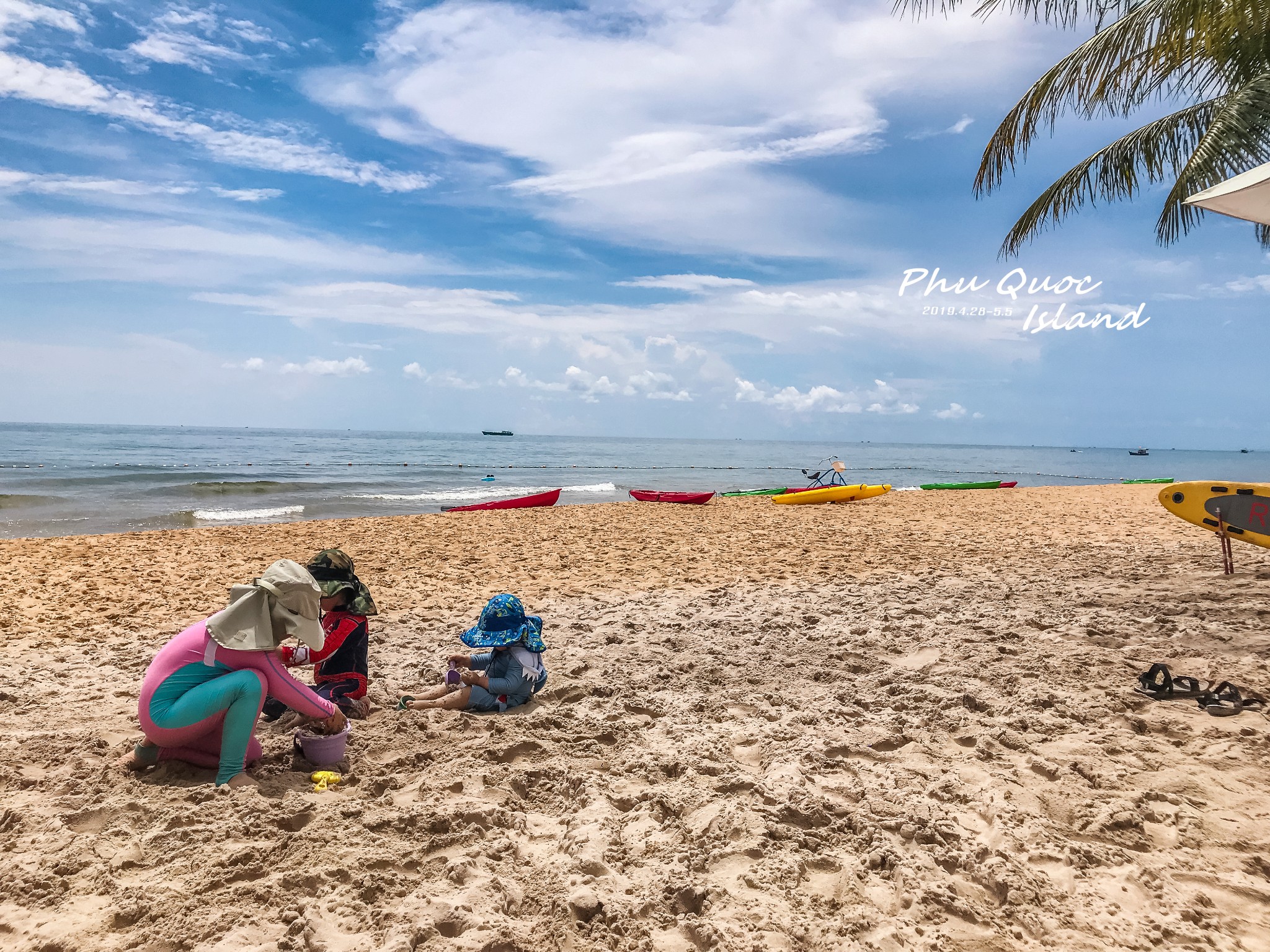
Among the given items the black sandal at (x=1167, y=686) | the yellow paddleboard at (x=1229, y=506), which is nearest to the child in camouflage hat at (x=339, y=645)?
the black sandal at (x=1167, y=686)

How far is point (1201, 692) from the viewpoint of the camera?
402cm

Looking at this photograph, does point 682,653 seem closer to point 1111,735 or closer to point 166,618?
point 1111,735

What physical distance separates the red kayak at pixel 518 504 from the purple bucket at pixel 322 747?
40.9 ft

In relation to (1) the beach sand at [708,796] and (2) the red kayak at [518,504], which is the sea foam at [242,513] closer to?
(2) the red kayak at [518,504]

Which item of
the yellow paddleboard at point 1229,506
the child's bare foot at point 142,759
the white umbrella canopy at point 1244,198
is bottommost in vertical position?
the child's bare foot at point 142,759

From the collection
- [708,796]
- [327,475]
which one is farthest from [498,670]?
[327,475]

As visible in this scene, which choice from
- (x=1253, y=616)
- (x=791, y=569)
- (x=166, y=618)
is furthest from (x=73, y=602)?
(x=1253, y=616)

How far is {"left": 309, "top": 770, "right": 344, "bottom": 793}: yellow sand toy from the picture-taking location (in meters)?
3.16

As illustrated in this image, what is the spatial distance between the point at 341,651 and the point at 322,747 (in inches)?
29.1

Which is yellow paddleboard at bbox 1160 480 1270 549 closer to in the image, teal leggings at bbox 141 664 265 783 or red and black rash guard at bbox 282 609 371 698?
red and black rash guard at bbox 282 609 371 698

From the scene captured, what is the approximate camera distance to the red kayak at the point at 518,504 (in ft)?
54.1

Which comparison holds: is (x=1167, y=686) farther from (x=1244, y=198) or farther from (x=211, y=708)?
(x=211, y=708)

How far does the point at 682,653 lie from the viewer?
5262 mm

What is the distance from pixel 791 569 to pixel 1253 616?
14.0 feet
